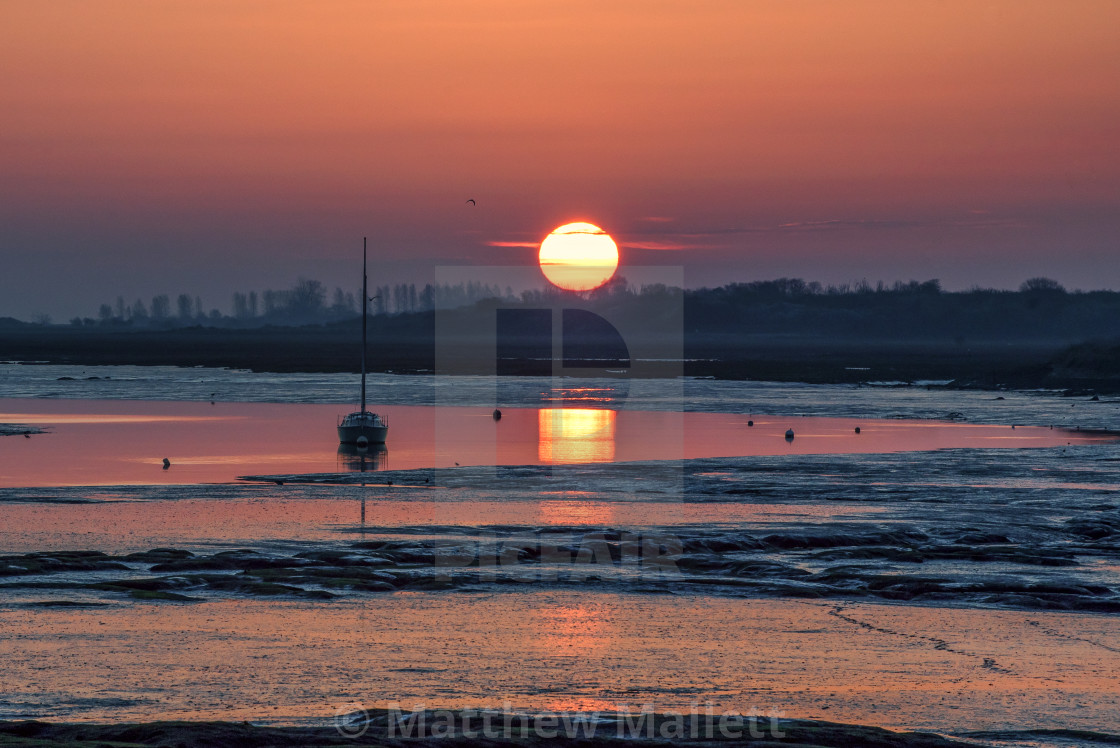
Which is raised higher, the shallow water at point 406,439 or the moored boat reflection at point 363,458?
the shallow water at point 406,439

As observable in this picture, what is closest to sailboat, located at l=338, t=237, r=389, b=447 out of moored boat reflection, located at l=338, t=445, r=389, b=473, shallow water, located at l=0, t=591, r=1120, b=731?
moored boat reflection, located at l=338, t=445, r=389, b=473

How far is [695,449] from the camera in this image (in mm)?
49750

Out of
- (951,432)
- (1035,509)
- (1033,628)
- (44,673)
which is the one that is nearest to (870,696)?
(1033,628)

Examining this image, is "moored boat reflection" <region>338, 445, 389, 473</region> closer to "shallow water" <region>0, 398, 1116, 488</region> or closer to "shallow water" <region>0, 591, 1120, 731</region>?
"shallow water" <region>0, 398, 1116, 488</region>

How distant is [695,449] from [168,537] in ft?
88.3

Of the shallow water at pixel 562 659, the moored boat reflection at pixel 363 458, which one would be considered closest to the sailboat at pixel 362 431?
the moored boat reflection at pixel 363 458

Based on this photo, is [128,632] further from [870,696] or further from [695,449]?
[695,449]

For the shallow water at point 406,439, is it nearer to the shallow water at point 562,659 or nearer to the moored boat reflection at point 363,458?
the moored boat reflection at point 363,458

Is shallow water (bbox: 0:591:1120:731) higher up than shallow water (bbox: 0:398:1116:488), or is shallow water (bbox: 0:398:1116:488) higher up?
shallow water (bbox: 0:398:1116:488)

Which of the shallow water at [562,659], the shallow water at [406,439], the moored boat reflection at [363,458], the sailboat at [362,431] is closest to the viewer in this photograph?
the shallow water at [562,659]

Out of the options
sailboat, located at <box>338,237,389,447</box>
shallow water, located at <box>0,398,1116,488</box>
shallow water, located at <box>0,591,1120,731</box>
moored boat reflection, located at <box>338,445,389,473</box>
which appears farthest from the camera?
sailboat, located at <box>338,237,389,447</box>

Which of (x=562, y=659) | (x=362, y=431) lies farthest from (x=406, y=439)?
(x=562, y=659)

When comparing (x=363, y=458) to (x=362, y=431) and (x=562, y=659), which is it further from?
(x=562, y=659)

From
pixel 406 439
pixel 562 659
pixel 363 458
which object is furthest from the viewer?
pixel 406 439
